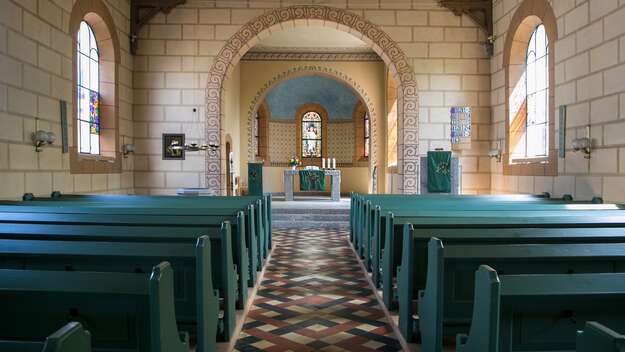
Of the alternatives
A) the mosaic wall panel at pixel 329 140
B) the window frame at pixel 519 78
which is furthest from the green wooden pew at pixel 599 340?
the mosaic wall panel at pixel 329 140

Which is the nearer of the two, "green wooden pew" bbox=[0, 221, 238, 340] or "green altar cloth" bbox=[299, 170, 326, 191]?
"green wooden pew" bbox=[0, 221, 238, 340]

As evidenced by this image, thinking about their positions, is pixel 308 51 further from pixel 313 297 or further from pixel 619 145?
pixel 313 297

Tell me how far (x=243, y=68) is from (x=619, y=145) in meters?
11.0

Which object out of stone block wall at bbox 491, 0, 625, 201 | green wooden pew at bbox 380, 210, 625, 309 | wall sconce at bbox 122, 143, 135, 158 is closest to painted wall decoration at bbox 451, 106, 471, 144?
stone block wall at bbox 491, 0, 625, 201

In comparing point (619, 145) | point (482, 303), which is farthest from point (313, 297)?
point (619, 145)

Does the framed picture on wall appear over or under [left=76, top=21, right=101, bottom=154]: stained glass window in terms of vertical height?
under

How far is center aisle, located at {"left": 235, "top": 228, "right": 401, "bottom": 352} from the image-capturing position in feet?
11.4

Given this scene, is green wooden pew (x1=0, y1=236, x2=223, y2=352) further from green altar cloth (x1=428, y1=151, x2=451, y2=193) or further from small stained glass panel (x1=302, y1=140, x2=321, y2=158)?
small stained glass panel (x1=302, y1=140, x2=321, y2=158)

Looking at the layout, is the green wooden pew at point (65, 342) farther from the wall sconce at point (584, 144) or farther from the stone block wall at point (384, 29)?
the stone block wall at point (384, 29)

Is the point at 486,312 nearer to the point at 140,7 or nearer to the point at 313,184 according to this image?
the point at 140,7

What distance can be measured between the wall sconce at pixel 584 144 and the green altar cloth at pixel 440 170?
3063mm

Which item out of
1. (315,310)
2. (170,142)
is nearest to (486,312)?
(315,310)

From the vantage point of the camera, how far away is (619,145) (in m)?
6.11

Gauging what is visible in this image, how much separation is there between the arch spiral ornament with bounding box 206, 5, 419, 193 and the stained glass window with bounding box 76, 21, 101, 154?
208 centimetres
